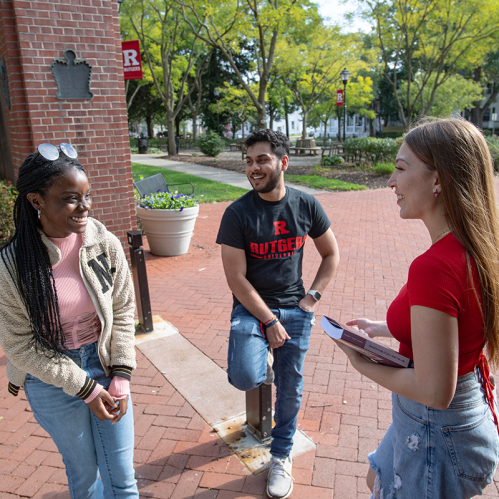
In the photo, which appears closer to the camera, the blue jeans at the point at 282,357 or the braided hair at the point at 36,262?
the braided hair at the point at 36,262

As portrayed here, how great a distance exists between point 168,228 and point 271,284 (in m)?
4.64

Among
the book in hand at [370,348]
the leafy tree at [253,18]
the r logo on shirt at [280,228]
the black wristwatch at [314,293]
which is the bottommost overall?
the black wristwatch at [314,293]

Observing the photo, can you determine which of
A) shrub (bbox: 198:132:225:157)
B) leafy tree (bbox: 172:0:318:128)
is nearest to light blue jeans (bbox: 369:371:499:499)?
leafy tree (bbox: 172:0:318:128)

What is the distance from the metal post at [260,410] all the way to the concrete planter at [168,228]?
4274 millimetres

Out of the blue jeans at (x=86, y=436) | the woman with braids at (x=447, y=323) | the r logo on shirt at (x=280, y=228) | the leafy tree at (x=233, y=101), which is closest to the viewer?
the woman with braids at (x=447, y=323)

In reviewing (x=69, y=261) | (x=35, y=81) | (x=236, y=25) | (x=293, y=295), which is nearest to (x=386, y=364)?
(x=293, y=295)

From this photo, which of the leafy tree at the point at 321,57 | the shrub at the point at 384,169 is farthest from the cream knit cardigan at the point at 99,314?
the leafy tree at the point at 321,57

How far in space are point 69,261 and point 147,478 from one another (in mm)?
1530

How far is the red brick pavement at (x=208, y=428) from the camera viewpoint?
2609mm

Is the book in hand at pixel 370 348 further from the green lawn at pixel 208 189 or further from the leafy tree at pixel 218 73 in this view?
the leafy tree at pixel 218 73

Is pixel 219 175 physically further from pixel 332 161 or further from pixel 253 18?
pixel 253 18

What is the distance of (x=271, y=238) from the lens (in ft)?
8.04

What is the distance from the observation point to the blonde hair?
4.55 feet

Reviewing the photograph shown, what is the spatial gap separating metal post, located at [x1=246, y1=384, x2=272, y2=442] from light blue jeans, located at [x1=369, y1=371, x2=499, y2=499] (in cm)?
130
